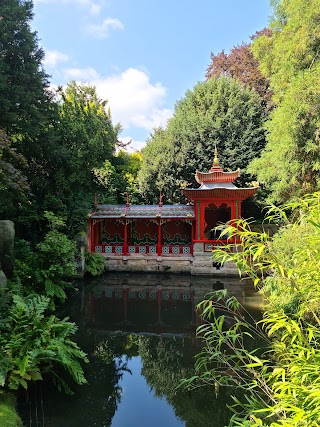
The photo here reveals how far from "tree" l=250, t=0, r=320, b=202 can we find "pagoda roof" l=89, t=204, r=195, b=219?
3.36 meters

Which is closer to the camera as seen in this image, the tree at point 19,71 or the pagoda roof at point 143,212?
the tree at point 19,71

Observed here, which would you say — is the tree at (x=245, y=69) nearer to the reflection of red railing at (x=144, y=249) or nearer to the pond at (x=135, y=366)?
the reflection of red railing at (x=144, y=249)

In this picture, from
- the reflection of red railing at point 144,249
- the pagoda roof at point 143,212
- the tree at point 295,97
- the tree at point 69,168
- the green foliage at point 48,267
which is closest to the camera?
the green foliage at point 48,267

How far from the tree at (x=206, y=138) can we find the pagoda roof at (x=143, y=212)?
3394 mm

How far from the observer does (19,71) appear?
31.7 ft

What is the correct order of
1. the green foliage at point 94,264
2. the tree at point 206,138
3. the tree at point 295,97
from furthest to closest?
the tree at point 206,138, the green foliage at point 94,264, the tree at point 295,97

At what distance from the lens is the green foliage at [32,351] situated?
3.67 metres

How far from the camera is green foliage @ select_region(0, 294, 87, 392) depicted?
144 inches

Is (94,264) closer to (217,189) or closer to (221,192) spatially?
(217,189)

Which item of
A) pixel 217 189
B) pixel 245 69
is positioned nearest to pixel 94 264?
pixel 217 189

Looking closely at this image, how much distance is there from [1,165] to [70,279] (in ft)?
19.9

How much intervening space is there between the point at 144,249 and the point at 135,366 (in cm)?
777

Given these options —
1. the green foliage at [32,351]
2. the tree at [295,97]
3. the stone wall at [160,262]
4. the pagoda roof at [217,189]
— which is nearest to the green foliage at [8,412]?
the green foliage at [32,351]

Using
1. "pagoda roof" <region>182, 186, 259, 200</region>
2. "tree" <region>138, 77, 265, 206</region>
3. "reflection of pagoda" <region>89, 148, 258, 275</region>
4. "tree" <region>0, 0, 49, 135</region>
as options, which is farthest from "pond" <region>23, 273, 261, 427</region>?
"tree" <region>138, 77, 265, 206</region>
